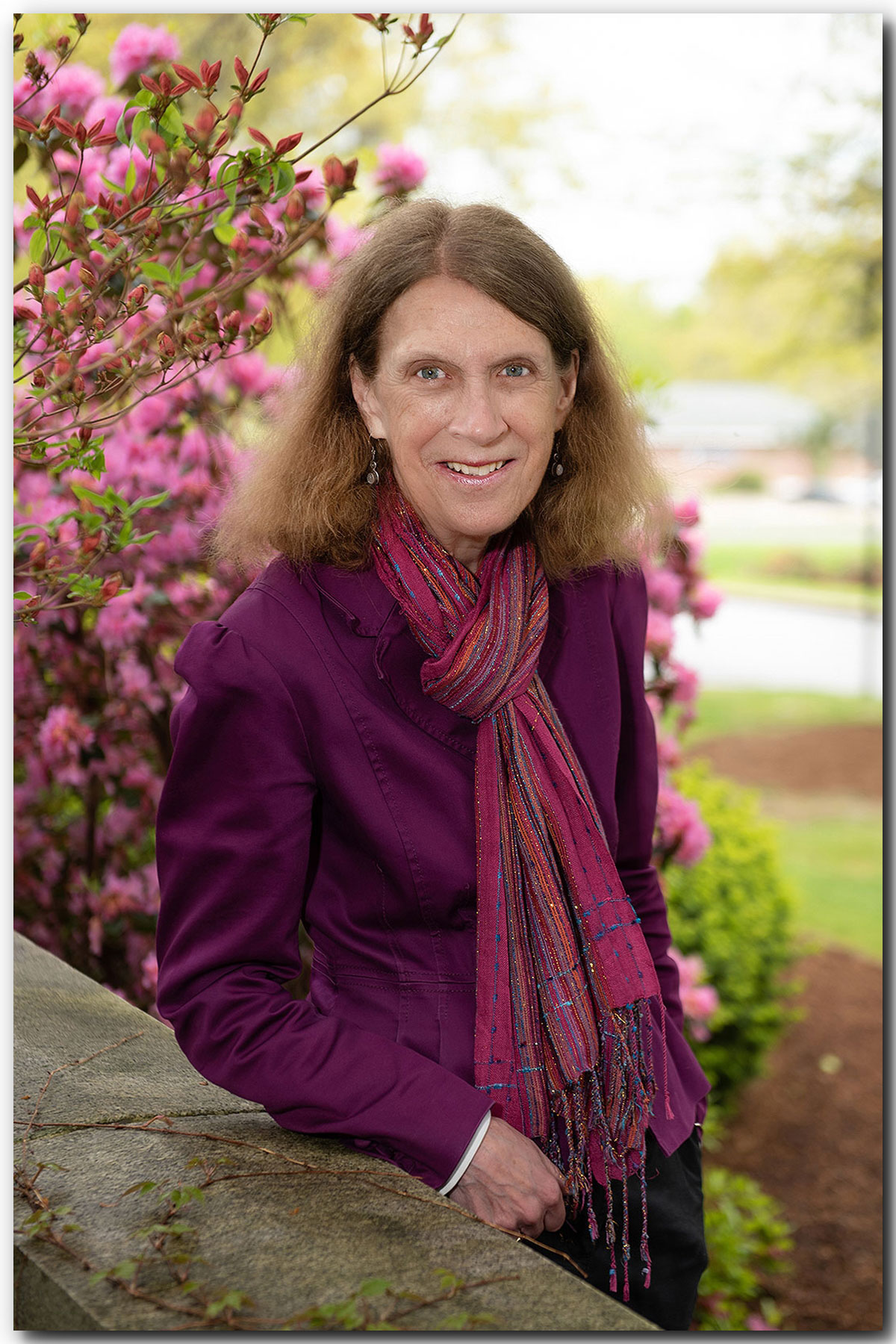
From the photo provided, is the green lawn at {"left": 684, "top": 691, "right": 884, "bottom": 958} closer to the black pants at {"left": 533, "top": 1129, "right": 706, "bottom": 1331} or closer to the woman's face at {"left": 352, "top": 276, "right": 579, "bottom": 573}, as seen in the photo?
the black pants at {"left": 533, "top": 1129, "right": 706, "bottom": 1331}

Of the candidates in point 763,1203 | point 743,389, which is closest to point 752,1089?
point 763,1203

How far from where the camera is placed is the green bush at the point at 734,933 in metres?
4.75

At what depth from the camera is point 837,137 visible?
991cm

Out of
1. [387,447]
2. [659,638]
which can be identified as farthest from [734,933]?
[387,447]

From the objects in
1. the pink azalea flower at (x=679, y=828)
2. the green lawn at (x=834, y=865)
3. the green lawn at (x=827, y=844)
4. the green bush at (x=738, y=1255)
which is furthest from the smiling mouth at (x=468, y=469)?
the green lawn at (x=834, y=865)

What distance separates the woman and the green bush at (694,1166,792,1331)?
1.52 metres

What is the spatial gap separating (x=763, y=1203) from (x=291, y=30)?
985cm

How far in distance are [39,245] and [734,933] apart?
148 inches

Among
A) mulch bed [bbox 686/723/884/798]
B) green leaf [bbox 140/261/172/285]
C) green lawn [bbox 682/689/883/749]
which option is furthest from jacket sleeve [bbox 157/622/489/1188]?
green lawn [bbox 682/689/883/749]

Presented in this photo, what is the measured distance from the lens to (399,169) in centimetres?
370

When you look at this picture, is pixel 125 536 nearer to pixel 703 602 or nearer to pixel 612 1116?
pixel 612 1116

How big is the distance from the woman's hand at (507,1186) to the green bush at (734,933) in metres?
2.62

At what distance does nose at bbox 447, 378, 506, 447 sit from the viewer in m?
2.10

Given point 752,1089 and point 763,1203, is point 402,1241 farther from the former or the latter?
point 752,1089
